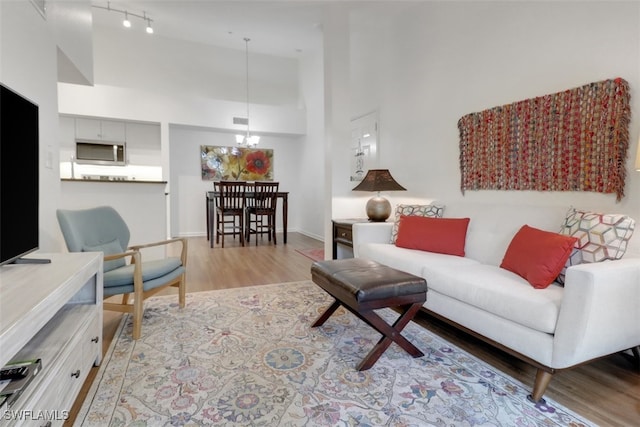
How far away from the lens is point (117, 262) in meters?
2.36

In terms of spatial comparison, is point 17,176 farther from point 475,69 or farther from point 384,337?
point 475,69

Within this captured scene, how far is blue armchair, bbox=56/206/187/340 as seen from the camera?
2.00 m

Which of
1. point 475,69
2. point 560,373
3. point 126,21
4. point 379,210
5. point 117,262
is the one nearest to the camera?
point 560,373

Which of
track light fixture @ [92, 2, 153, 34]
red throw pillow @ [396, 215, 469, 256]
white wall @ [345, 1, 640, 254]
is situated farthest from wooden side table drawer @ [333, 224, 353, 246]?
track light fixture @ [92, 2, 153, 34]

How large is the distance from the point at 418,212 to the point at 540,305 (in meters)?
1.65

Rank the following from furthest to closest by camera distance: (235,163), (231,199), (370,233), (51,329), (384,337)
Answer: (235,163), (231,199), (370,233), (384,337), (51,329)

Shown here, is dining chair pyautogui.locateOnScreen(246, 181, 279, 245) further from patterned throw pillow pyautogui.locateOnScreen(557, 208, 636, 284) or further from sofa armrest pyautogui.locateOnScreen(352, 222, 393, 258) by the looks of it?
patterned throw pillow pyautogui.locateOnScreen(557, 208, 636, 284)

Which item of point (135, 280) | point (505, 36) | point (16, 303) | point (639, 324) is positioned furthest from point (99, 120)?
point (639, 324)

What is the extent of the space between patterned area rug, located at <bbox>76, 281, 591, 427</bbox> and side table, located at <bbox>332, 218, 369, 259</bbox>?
52.3 inches

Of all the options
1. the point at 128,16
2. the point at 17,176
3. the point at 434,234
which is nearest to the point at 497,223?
the point at 434,234

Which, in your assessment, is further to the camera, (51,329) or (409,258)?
(409,258)

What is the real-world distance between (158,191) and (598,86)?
3.95 m

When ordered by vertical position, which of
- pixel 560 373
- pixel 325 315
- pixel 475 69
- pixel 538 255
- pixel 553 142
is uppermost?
pixel 475 69

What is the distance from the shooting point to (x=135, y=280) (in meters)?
2.00
